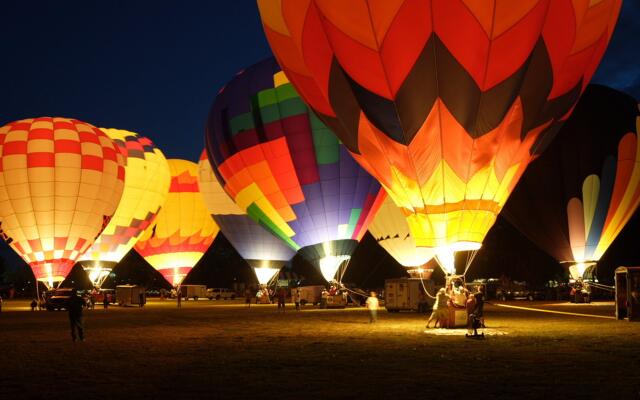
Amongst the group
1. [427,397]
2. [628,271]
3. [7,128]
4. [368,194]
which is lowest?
[427,397]

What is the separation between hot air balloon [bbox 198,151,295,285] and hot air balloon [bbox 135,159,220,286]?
4.59m

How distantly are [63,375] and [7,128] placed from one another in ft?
71.4

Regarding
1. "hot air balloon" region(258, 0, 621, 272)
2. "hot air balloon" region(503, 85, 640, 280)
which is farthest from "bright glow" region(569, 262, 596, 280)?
"hot air balloon" region(258, 0, 621, 272)

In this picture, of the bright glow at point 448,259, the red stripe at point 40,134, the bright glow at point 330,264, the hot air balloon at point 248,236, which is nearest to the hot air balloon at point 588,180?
the bright glow at point 330,264

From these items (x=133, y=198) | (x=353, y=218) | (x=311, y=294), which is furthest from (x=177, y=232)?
(x=353, y=218)

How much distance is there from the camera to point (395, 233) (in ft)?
103

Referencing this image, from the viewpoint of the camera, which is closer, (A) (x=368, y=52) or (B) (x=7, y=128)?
(A) (x=368, y=52)

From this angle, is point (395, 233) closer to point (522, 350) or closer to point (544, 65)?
point (544, 65)

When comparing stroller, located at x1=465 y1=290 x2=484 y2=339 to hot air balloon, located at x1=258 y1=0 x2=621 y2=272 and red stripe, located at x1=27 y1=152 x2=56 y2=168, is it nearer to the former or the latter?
hot air balloon, located at x1=258 y1=0 x2=621 y2=272

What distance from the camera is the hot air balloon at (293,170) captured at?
23328 mm

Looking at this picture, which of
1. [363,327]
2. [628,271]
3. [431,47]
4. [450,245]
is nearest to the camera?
[431,47]

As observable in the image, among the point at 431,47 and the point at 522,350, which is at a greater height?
the point at 431,47

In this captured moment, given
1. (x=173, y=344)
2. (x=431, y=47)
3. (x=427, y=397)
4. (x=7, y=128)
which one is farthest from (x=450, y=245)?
(x=7, y=128)

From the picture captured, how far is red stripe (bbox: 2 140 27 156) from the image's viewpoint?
26.2 m
